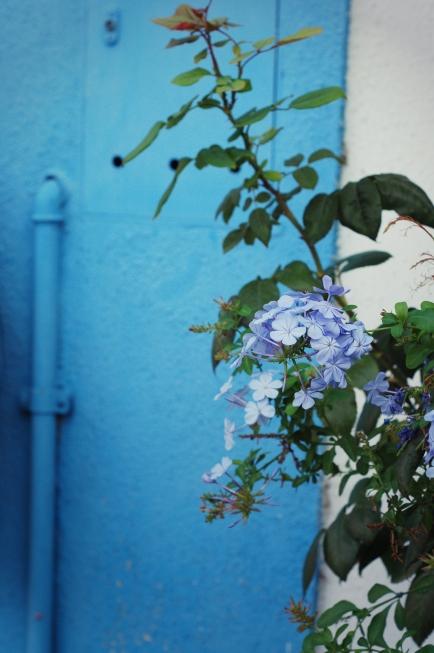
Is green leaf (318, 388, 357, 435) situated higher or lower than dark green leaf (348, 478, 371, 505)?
higher

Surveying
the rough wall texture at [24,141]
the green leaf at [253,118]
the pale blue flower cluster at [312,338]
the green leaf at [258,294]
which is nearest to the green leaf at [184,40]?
the green leaf at [253,118]

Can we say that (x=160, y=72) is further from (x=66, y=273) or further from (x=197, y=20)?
Result: (x=197, y=20)

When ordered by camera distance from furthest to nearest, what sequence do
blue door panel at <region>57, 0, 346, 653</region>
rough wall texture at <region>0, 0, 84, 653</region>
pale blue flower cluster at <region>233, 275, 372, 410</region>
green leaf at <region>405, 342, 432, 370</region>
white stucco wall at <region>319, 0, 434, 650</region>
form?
rough wall texture at <region>0, 0, 84, 653</region>, blue door panel at <region>57, 0, 346, 653</region>, white stucco wall at <region>319, 0, 434, 650</region>, green leaf at <region>405, 342, 432, 370</region>, pale blue flower cluster at <region>233, 275, 372, 410</region>

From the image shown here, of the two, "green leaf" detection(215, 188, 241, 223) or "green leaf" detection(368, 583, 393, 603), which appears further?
"green leaf" detection(215, 188, 241, 223)

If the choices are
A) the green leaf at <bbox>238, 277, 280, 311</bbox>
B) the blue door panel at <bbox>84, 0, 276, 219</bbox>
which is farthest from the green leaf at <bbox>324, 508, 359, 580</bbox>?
the blue door panel at <bbox>84, 0, 276, 219</bbox>

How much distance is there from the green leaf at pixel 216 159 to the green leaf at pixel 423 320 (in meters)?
0.42

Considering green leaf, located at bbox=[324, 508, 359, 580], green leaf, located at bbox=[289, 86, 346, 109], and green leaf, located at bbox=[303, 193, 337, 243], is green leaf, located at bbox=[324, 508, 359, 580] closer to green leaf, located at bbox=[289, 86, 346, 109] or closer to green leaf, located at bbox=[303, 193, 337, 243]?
green leaf, located at bbox=[303, 193, 337, 243]

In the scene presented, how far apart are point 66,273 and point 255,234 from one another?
3.37ft

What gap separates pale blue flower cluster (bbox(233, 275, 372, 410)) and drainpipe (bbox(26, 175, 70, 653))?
4.66ft

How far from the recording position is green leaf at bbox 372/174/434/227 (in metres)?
1.47

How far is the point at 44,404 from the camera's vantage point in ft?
8.32

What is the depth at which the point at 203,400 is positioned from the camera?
7.69ft

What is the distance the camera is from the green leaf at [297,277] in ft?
4.93

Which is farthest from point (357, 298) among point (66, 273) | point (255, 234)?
point (66, 273)
